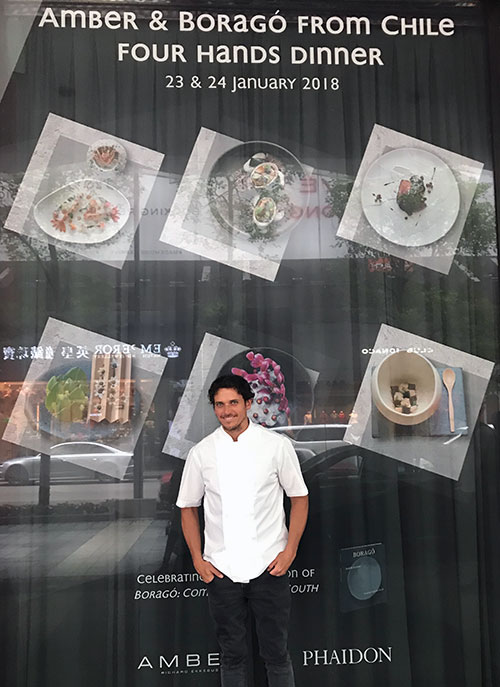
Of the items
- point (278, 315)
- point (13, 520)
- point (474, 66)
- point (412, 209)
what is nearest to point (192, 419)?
point (278, 315)

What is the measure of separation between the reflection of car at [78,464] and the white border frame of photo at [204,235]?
3.45ft

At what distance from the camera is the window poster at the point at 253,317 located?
10.3 ft

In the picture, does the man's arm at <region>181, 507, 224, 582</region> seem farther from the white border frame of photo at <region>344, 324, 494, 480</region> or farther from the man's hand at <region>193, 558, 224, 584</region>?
the white border frame of photo at <region>344, 324, 494, 480</region>

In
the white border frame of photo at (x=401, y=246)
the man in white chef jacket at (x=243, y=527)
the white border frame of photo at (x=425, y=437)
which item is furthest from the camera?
the white border frame of photo at (x=401, y=246)

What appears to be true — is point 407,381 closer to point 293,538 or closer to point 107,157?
point 293,538

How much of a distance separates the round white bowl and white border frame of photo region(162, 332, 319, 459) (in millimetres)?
697

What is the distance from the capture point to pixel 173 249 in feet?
10.8

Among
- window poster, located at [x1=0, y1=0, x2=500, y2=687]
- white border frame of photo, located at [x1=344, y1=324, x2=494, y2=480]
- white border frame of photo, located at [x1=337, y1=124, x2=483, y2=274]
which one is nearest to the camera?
window poster, located at [x1=0, y1=0, x2=500, y2=687]

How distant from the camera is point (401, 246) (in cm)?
337

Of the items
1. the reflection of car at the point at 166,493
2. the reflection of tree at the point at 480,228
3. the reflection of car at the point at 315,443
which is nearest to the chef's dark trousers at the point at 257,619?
the reflection of car at the point at 166,493

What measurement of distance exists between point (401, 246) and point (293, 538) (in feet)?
5.08

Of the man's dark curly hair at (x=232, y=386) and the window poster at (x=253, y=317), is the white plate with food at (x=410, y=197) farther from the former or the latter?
the man's dark curly hair at (x=232, y=386)

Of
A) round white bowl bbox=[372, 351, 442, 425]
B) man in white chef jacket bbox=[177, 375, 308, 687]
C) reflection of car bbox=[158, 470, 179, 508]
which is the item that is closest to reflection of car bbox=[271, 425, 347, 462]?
round white bowl bbox=[372, 351, 442, 425]

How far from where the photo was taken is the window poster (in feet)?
10.3
